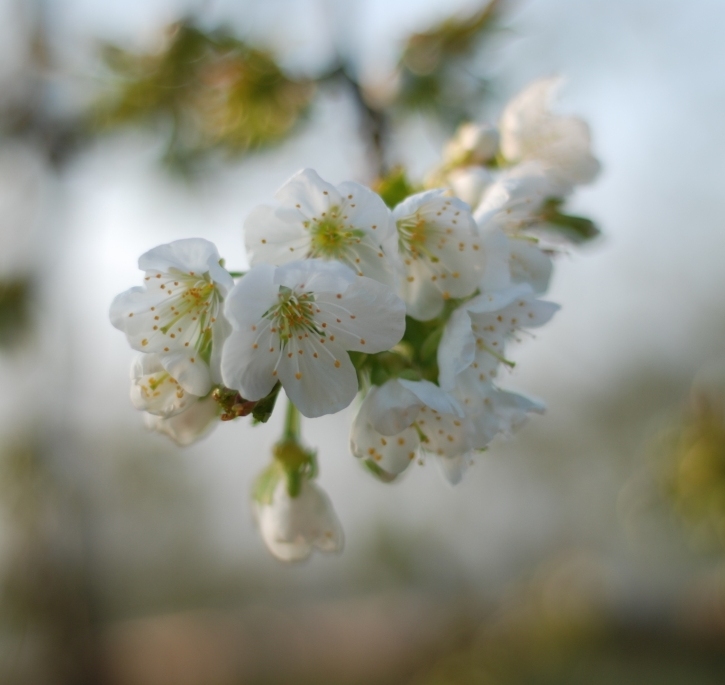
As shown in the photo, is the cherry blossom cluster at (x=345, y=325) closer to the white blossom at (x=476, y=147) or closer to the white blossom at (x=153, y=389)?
the white blossom at (x=153, y=389)

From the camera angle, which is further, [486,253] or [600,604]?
[600,604]

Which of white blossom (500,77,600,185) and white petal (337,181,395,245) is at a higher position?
white blossom (500,77,600,185)

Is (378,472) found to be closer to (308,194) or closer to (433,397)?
(433,397)

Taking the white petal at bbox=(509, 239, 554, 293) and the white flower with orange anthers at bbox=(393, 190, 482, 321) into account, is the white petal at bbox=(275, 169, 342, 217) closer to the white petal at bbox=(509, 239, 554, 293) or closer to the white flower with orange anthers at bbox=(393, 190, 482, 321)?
the white flower with orange anthers at bbox=(393, 190, 482, 321)

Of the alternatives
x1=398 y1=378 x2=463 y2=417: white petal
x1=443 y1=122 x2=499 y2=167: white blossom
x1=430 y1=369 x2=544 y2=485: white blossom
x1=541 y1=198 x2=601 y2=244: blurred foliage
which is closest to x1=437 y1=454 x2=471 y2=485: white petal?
x1=430 y1=369 x2=544 y2=485: white blossom

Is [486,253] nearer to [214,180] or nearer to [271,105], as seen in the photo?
[271,105]

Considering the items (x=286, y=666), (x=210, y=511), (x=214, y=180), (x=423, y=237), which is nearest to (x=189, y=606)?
(x=210, y=511)
